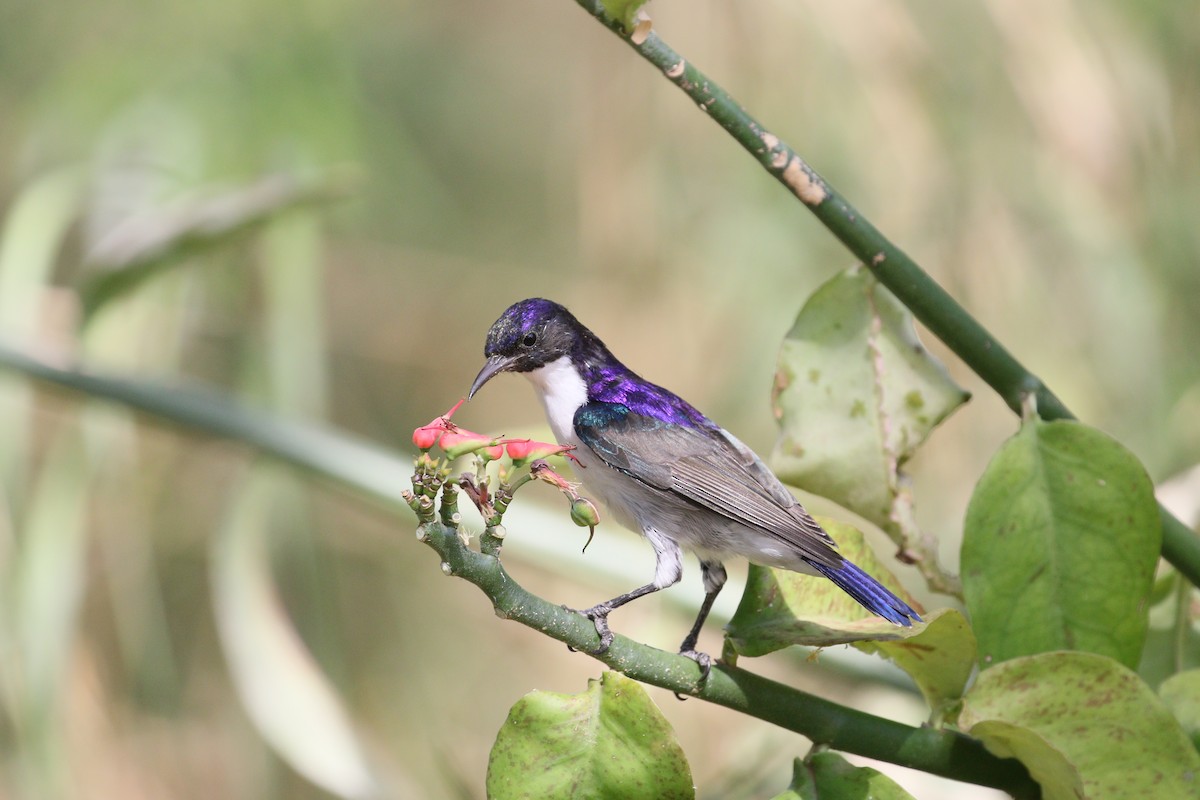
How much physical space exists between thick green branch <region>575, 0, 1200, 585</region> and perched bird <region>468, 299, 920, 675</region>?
0.26 metres

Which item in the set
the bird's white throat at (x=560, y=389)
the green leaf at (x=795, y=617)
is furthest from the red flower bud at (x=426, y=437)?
the bird's white throat at (x=560, y=389)

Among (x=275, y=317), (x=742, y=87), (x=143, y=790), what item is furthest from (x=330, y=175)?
(x=143, y=790)

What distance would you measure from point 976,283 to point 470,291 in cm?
131

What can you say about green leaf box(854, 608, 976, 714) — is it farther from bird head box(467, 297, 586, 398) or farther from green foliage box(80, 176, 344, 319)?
green foliage box(80, 176, 344, 319)

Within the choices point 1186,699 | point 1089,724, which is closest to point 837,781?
point 1089,724

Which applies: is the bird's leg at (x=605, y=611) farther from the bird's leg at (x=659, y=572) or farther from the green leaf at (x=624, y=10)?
the green leaf at (x=624, y=10)

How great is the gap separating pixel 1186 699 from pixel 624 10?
0.57 m

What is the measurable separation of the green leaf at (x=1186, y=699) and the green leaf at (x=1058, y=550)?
0.03 meters

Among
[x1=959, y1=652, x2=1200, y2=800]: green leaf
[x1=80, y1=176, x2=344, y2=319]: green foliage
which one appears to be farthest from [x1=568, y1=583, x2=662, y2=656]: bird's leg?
[x1=80, y1=176, x2=344, y2=319]: green foliage

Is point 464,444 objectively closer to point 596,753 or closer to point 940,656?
point 596,753

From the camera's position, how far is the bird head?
4.28 ft

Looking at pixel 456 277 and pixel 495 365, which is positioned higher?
pixel 456 277

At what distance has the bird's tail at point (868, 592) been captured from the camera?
3.02 ft

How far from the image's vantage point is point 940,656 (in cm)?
83
